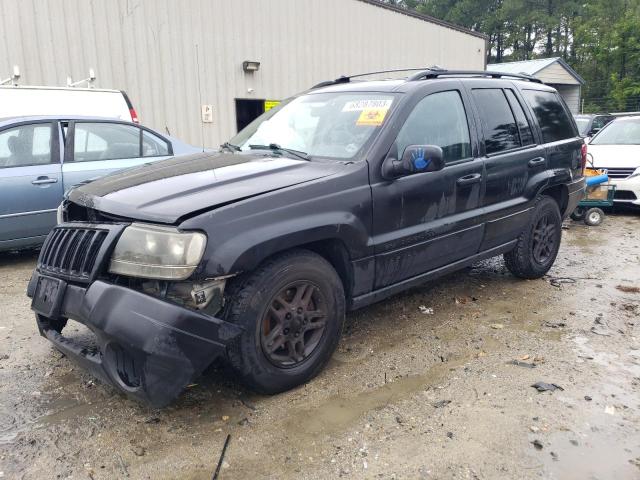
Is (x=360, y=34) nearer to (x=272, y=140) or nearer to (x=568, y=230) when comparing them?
(x=568, y=230)

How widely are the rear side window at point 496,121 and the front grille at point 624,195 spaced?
4.94m

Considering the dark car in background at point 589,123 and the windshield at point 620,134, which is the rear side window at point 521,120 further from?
the dark car in background at point 589,123

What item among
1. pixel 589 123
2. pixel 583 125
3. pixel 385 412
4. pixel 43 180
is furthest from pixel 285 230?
pixel 583 125

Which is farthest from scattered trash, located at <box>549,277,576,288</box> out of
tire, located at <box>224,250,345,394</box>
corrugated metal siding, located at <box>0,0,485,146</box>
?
corrugated metal siding, located at <box>0,0,485,146</box>

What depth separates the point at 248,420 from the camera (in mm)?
2756

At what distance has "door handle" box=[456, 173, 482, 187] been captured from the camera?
149 inches

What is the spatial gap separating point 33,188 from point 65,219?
9.13 ft

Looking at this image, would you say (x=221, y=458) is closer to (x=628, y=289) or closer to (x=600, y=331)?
(x=600, y=331)

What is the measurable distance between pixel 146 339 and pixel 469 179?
8.36ft

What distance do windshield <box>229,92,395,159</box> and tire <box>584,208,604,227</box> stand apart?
554cm

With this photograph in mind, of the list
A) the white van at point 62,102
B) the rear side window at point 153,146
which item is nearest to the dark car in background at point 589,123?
the rear side window at point 153,146

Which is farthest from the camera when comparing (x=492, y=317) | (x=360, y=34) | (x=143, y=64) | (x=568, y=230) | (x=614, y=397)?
(x=360, y=34)

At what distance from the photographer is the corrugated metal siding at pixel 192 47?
30.9 feet

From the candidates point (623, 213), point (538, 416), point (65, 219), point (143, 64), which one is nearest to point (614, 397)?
point (538, 416)
